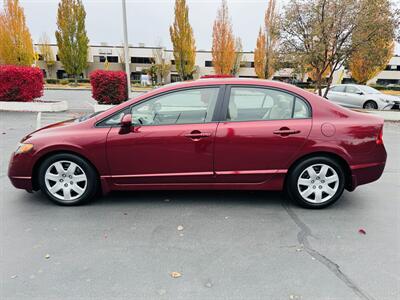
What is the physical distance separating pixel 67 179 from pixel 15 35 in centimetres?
2344

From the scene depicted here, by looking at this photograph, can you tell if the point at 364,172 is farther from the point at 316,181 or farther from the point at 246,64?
the point at 246,64

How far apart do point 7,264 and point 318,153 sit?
3.38 meters

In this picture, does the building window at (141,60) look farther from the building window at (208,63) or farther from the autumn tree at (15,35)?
the autumn tree at (15,35)

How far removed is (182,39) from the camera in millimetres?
30828

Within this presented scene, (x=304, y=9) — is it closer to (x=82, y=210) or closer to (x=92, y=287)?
(x=82, y=210)

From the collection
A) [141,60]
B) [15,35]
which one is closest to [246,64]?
[141,60]

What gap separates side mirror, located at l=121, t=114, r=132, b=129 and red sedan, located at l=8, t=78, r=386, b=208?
1 centimetres

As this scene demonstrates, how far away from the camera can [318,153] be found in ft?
11.3

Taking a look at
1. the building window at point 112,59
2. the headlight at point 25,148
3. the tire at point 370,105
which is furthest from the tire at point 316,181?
the building window at point 112,59

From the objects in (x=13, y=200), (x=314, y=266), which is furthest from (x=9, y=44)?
(x=314, y=266)

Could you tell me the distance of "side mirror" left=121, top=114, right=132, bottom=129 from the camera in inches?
129

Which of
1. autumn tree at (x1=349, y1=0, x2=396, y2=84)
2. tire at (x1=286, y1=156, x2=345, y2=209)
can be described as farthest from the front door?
autumn tree at (x1=349, y1=0, x2=396, y2=84)

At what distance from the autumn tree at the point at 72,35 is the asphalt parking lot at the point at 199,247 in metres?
29.6

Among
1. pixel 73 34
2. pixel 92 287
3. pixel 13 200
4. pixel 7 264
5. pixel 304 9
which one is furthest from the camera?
pixel 73 34
